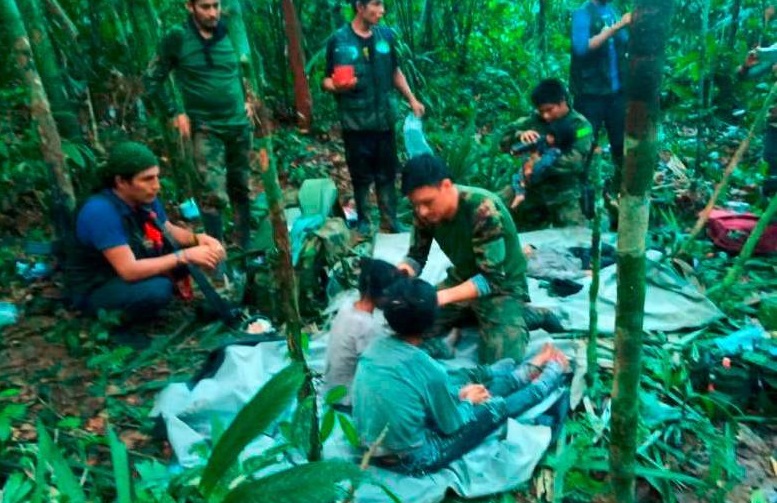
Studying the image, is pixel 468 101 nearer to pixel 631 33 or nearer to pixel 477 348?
pixel 477 348

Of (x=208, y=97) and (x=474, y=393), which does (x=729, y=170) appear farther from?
(x=208, y=97)

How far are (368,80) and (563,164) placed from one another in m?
1.55

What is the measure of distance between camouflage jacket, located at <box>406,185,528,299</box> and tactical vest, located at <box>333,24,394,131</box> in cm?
150

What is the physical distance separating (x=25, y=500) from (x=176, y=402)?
39.4 inches

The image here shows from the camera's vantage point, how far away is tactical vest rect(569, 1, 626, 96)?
5176mm

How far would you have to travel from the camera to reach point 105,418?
321 cm

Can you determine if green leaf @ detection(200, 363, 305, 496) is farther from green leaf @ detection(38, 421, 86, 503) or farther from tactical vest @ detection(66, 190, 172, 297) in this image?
tactical vest @ detection(66, 190, 172, 297)

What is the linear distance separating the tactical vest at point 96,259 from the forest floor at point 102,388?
0.70 ft

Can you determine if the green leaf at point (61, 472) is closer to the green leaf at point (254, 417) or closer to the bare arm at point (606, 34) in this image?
the green leaf at point (254, 417)

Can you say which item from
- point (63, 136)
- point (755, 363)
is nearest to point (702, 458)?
point (755, 363)

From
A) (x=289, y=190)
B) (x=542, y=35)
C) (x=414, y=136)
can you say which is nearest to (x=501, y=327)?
(x=414, y=136)

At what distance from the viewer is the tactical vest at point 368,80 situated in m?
4.90

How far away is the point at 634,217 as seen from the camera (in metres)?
1.67

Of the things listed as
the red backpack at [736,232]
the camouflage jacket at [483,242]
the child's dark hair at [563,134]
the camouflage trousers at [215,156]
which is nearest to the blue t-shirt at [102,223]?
the camouflage trousers at [215,156]
